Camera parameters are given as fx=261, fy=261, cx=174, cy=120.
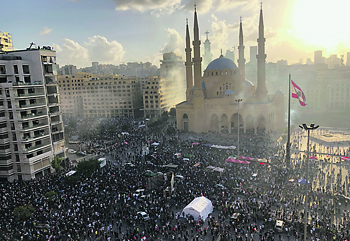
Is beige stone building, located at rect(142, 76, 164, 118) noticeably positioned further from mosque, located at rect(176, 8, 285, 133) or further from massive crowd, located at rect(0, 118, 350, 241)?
massive crowd, located at rect(0, 118, 350, 241)

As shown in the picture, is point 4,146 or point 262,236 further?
point 4,146

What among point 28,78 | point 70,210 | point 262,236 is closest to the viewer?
point 262,236

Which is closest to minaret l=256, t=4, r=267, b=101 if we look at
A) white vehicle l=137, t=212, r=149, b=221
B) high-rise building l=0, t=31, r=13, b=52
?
white vehicle l=137, t=212, r=149, b=221

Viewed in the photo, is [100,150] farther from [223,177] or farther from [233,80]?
[233,80]

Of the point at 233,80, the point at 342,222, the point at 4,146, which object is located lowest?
the point at 342,222

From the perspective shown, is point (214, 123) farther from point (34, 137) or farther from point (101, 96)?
point (101, 96)

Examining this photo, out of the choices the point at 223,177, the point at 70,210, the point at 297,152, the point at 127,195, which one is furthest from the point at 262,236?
the point at 297,152

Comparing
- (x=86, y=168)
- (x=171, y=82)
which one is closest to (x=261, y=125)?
(x=86, y=168)
